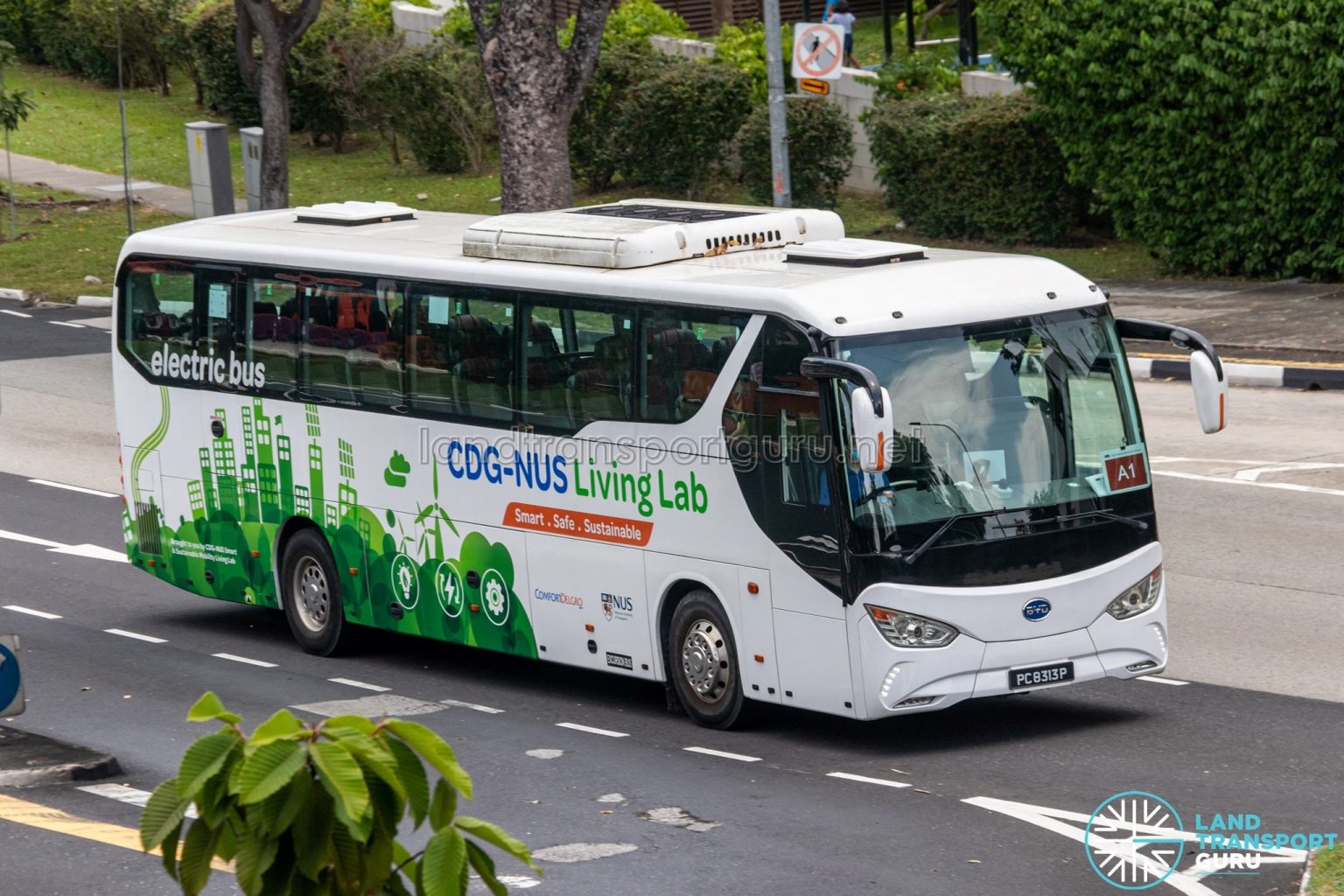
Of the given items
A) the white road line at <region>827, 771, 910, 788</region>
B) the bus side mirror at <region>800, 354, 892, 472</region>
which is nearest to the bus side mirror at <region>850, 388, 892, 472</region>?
the bus side mirror at <region>800, 354, 892, 472</region>

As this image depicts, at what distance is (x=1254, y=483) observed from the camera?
50.9ft

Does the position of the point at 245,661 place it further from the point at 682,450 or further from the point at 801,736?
the point at 801,736

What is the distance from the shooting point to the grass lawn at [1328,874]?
7.26 m

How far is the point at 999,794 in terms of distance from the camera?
924 centimetres

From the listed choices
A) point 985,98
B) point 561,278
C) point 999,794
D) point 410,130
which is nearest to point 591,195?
point 410,130

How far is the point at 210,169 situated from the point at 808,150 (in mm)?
9039

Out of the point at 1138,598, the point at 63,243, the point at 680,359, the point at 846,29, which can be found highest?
the point at 846,29

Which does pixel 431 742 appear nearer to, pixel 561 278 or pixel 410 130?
pixel 561 278

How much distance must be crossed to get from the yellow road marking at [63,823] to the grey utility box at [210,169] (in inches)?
712

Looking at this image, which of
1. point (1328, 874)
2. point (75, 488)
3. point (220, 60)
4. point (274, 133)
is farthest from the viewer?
point (220, 60)

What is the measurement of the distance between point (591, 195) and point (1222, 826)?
25824 millimetres

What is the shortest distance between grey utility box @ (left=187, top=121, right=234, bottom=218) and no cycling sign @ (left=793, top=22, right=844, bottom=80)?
8.32 m

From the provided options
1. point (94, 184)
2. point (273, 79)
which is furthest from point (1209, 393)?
point (94, 184)

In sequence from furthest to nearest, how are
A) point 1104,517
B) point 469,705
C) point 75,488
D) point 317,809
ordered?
point 75,488
point 469,705
point 1104,517
point 317,809
